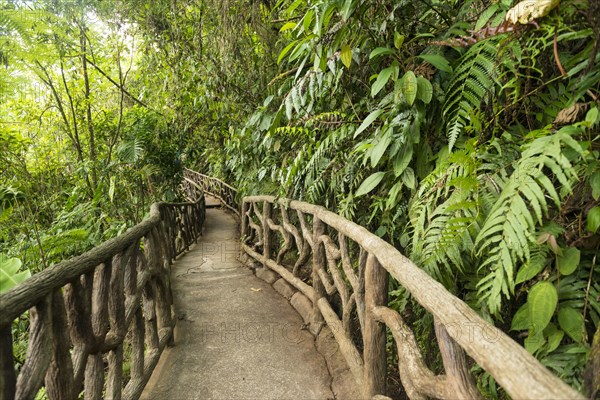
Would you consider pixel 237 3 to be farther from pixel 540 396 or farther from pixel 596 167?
pixel 540 396

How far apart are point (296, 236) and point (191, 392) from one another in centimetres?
162

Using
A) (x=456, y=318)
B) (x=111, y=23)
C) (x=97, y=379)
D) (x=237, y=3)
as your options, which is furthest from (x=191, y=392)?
(x=111, y=23)

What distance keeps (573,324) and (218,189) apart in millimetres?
11342

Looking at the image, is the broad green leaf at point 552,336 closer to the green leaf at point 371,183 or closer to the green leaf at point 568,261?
the green leaf at point 568,261

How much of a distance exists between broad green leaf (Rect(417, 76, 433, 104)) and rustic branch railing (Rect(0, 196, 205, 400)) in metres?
1.81

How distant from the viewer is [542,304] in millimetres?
1166

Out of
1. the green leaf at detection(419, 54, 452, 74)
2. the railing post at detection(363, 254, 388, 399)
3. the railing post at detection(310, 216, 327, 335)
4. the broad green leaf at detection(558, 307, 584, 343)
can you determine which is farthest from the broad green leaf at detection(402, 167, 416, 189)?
the railing post at detection(310, 216, 327, 335)

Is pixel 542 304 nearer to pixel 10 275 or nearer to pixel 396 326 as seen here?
pixel 396 326

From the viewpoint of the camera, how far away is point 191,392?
2361mm

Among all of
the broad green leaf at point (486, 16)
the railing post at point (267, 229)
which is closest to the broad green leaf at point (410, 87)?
the broad green leaf at point (486, 16)

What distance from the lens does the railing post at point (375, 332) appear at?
1.89m

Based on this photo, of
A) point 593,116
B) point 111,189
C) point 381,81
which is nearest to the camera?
point 593,116

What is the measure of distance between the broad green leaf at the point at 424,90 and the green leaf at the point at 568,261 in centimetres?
89

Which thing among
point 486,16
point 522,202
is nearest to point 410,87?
point 486,16
